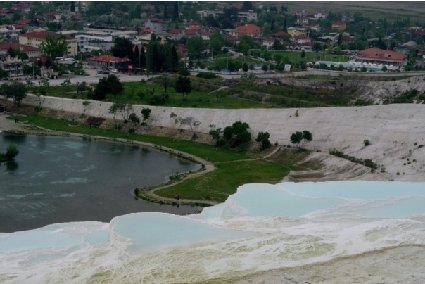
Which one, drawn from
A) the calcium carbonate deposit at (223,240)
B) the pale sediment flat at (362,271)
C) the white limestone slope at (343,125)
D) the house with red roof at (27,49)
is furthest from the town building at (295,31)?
the pale sediment flat at (362,271)

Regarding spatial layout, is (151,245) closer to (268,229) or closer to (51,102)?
(268,229)

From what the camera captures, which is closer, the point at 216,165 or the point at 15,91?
the point at 216,165

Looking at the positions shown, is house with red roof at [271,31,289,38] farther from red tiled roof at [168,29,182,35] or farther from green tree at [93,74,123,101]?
green tree at [93,74,123,101]

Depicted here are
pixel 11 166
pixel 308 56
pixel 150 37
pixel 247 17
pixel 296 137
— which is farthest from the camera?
pixel 247 17

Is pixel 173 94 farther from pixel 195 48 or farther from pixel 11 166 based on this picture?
pixel 195 48

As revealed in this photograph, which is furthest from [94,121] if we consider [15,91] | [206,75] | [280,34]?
[280,34]

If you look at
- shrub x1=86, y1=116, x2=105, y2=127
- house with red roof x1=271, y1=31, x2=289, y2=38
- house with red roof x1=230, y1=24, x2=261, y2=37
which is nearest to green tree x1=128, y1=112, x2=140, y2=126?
shrub x1=86, y1=116, x2=105, y2=127

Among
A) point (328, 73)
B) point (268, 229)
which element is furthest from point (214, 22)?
point (268, 229)
